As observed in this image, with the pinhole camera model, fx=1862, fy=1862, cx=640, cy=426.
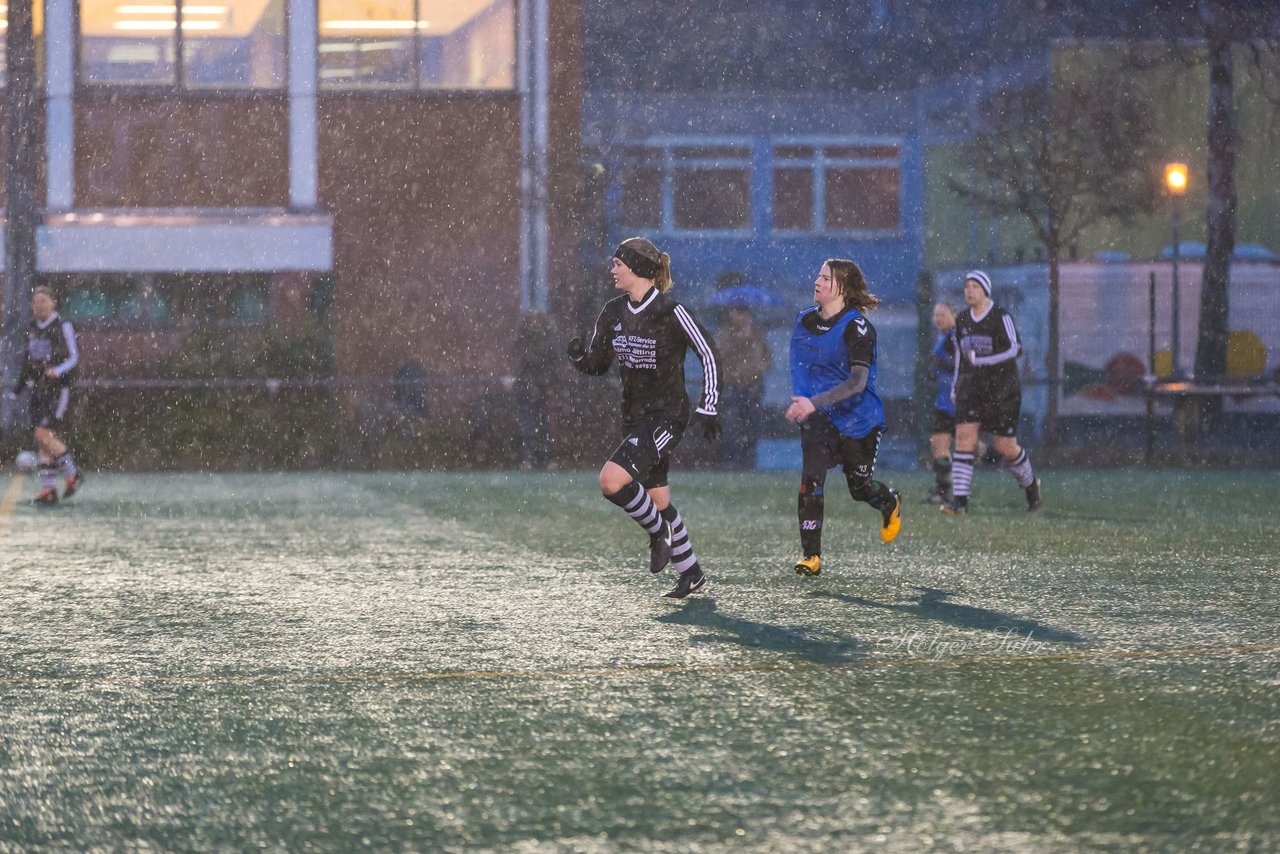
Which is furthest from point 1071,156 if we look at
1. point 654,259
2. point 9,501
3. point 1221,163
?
point 654,259

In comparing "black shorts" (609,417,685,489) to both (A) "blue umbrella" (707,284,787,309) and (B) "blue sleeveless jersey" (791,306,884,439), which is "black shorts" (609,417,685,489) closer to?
(B) "blue sleeveless jersey" (791,306,884,439)

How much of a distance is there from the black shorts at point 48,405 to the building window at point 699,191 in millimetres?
21800

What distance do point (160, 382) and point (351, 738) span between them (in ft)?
56.5

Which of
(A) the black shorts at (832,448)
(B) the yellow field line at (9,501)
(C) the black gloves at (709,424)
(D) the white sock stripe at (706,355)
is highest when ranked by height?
(D) the white sock stripe at (706,355)

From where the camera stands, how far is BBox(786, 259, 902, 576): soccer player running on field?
964 centimetres

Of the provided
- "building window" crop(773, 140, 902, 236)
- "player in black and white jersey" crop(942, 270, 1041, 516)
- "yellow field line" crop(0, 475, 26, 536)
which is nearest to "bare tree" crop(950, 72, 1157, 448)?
"building window" crop(773, 140, 902, 236)

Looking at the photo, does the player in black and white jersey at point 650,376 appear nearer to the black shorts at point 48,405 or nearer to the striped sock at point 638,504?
the striped sock at point 638,504

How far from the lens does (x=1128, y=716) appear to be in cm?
570

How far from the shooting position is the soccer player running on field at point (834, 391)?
31.6 ft

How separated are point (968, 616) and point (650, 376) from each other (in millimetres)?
1906

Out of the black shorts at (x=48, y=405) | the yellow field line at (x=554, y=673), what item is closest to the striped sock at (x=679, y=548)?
the yellow field line at (x=554, y=673)

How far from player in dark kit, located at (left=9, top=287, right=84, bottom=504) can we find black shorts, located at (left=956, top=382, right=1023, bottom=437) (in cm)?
768

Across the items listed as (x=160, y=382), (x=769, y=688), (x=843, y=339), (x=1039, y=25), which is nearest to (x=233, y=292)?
(x=160, y=382)

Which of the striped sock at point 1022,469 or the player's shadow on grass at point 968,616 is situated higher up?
the striped sock at point 1022,469
